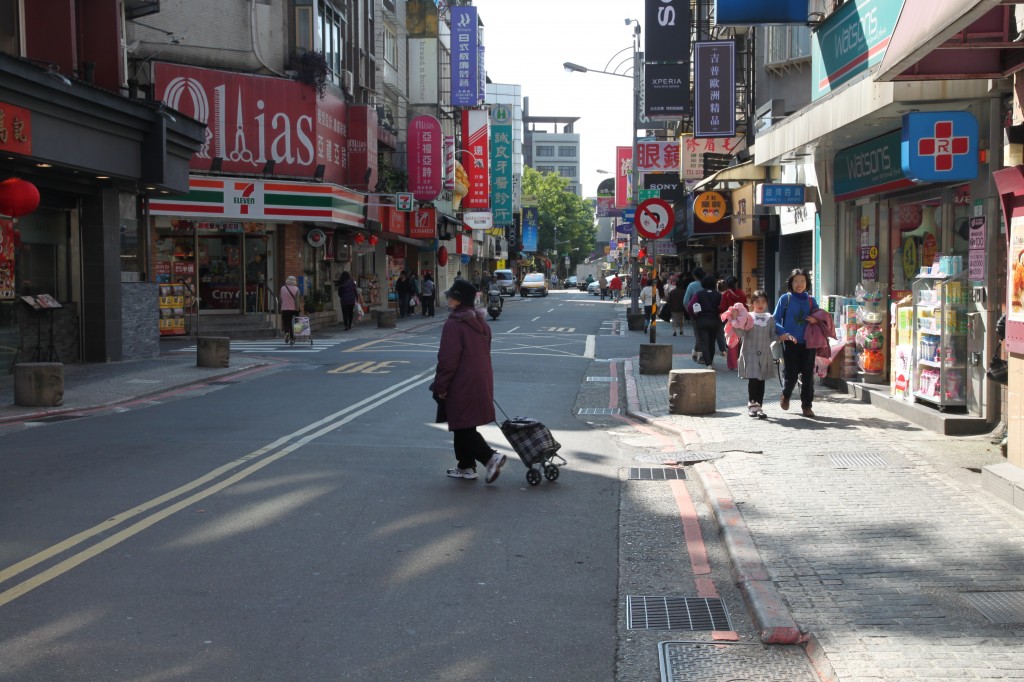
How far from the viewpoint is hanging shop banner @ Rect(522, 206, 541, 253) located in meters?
108

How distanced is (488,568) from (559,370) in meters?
13.8

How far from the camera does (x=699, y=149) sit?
97.4ft

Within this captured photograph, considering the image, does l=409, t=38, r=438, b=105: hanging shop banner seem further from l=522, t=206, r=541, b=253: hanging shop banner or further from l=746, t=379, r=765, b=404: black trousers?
l=522, t=206, r=541, b=253: hanging shop banner

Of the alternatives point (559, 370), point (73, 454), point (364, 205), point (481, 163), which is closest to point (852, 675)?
point (73, 454)

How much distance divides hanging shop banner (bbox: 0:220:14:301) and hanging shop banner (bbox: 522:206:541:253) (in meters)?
90.6

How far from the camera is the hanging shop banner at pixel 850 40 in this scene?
12.8 meters

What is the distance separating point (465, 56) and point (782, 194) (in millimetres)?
37546

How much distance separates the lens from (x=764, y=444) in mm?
10938

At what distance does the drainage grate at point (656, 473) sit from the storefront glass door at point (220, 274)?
75.7 ft

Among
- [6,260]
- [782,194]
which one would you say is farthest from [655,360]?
[6,260]

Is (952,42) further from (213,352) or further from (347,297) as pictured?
(347,297)

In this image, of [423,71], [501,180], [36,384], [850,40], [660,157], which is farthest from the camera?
[501,180]

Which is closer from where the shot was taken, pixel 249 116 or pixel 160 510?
pixel 160 510

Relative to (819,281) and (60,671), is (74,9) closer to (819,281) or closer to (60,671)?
(819,281)
